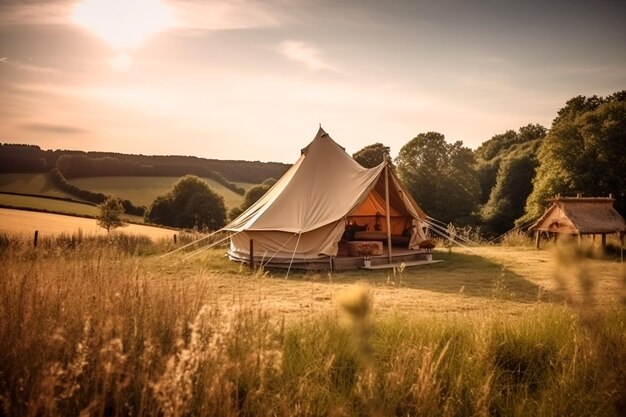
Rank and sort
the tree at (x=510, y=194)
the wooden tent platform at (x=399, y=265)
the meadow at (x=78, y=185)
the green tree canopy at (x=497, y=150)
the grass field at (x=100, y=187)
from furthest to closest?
the green tree canopy at (x=497, y=150)
the tree at (x=510, y=194)
the grass field at (x=100, y=187)
the meadow at (x=78, y=185)
the wooden tent platform at (x=399, y=265)

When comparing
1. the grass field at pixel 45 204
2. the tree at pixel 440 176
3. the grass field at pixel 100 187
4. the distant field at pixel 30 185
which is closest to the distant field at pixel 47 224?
the grass field at pixel 45 204

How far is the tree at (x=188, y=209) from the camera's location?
114ft

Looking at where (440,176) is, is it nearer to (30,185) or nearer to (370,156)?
(370,156)

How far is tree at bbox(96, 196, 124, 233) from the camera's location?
22234 millimetres

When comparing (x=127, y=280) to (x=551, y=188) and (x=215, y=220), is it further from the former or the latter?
(x=215, y=220)

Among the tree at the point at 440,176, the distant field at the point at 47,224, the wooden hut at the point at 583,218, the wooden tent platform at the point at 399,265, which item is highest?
the tree at the point at 440,176

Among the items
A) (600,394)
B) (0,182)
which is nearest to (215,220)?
(0,182)

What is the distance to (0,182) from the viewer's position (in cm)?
2938

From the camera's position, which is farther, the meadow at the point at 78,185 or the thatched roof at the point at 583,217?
the meadow at the point at 78,185

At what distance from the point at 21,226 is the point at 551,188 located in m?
25.1

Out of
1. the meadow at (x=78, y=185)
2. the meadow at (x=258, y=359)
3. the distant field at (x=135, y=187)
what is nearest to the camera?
the meadow at (x=258, y=359)

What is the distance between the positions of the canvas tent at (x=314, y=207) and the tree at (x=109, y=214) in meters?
11.7

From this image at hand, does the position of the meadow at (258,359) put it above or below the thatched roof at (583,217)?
below

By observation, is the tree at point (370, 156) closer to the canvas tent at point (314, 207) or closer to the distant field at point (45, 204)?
the canvas tent at point (314, 207)
